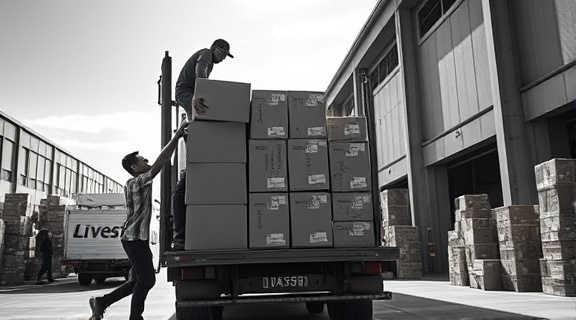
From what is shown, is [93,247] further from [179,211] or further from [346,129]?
[346,129]

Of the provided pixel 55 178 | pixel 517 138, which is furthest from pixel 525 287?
pixel 55 178

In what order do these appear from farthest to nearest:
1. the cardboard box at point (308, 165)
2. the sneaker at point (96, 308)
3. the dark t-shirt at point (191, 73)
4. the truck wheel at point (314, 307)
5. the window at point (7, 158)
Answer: the window at point (7, 158)
the truck wheel at point (314, 307)
the dark t-shirt at point (191, 73)
the sneaker at point (96, 308)
the cardboard box at point (308, 165)

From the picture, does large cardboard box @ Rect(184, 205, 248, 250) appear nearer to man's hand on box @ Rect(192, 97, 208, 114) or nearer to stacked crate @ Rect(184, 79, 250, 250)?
stacked crate @ Rect(184, 79, 250, 250)

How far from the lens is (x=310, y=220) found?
4.75 meters

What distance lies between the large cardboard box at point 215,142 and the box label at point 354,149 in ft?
3.49

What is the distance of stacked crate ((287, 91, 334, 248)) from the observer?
15.5ft

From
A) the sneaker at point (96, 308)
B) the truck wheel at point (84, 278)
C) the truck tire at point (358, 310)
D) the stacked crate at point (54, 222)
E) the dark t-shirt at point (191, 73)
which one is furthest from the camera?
the stacked crate at point (54, 222)

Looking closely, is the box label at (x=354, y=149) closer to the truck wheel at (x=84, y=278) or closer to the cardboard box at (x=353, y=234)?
the cardboard box at (x=353, y=234)

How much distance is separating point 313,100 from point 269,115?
1.68ft

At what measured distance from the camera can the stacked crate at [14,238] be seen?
16.5 m

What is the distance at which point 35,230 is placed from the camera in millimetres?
18938

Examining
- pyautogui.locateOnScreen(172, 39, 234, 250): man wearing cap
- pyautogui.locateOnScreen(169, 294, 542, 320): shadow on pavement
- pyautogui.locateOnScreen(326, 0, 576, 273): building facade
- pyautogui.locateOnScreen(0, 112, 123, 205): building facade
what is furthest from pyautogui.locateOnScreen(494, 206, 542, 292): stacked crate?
pyautogui.locateOnScreen(0, 112, 123, 205): building facade

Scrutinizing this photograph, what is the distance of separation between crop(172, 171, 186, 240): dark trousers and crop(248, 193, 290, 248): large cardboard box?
676 millimetres

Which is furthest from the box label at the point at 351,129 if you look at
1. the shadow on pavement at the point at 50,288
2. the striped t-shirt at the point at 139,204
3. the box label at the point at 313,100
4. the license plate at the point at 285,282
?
the shadow on pavement at the point at 50,288
